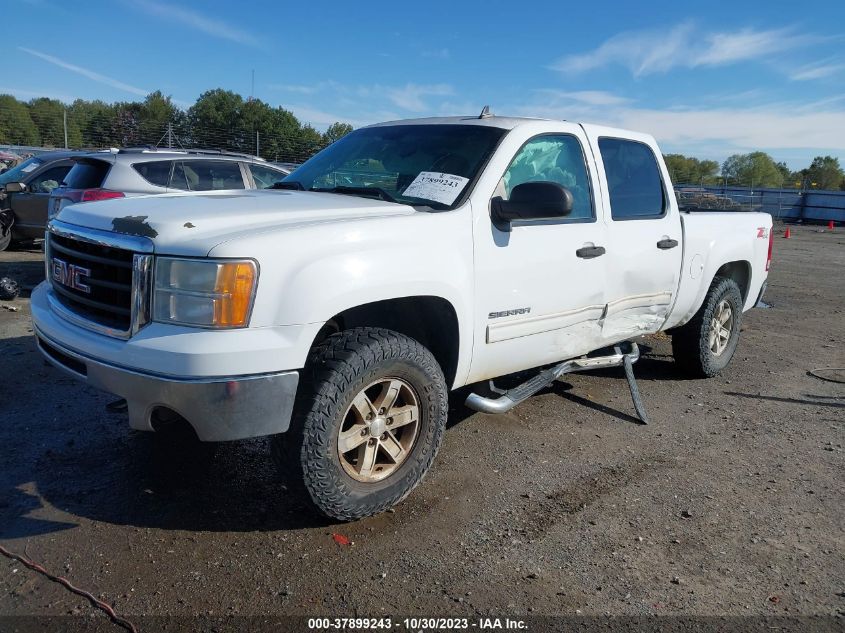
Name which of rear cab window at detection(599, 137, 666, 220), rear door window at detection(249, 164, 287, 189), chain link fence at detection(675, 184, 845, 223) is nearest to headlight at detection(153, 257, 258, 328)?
rear cab window at detection(599, 137, 666, 220)

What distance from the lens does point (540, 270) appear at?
12.6 ft

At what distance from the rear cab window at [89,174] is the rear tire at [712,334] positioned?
21.9ft

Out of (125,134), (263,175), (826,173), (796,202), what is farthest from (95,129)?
(826,173)

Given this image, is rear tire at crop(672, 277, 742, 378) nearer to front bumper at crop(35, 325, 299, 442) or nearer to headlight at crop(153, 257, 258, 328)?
front bumper at crop(35, 325, 299, 442)

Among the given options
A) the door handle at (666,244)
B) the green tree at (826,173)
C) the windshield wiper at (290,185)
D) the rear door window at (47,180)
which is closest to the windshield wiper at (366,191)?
the windshield wiper at (290,185)

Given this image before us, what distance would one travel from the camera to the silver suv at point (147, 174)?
810 cm

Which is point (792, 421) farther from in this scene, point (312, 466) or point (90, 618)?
point (90, 618)

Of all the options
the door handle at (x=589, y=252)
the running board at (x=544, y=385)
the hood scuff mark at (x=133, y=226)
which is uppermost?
the hood scuff mark at (x=133, y=226)

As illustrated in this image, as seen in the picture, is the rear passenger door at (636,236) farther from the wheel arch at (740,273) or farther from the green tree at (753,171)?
the green tree at (753,171)

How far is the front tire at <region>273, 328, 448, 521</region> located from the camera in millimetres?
2934

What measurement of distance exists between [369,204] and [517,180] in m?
0.92

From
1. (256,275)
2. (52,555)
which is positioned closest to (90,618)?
(52,555)

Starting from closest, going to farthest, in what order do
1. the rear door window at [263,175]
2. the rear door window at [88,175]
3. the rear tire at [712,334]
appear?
the rear tire at [712,334] < the rear door window at [88,175] < the rear door window at [263,175]

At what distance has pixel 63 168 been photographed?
11.4 metres
